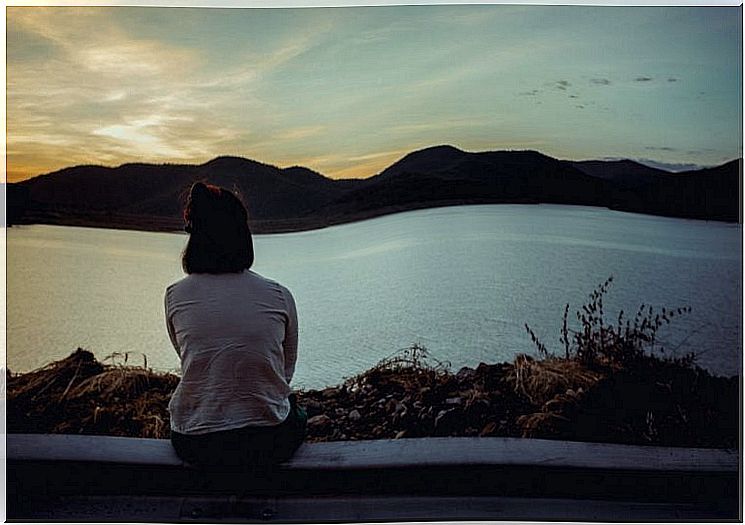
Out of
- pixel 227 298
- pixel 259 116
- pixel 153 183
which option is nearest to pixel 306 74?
pixel 259 116

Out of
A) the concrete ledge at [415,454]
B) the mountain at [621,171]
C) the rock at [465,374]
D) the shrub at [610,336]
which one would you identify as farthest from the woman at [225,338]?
the mountain at [621,171]

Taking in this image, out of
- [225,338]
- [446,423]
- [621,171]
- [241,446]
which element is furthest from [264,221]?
[621,171]

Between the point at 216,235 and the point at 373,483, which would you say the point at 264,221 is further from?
the point at 373,483

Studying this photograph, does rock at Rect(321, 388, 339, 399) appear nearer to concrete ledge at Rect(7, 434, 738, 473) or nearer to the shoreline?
concrete ledge at Rect(7, 434, 738, 473)

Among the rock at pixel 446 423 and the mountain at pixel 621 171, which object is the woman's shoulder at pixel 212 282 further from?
the mountain at pixel 621 171

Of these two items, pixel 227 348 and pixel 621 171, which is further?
pixel 621 171

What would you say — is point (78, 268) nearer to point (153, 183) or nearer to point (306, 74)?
point (153, 183)

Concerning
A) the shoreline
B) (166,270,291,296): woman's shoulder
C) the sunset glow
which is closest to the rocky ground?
the shoreline
